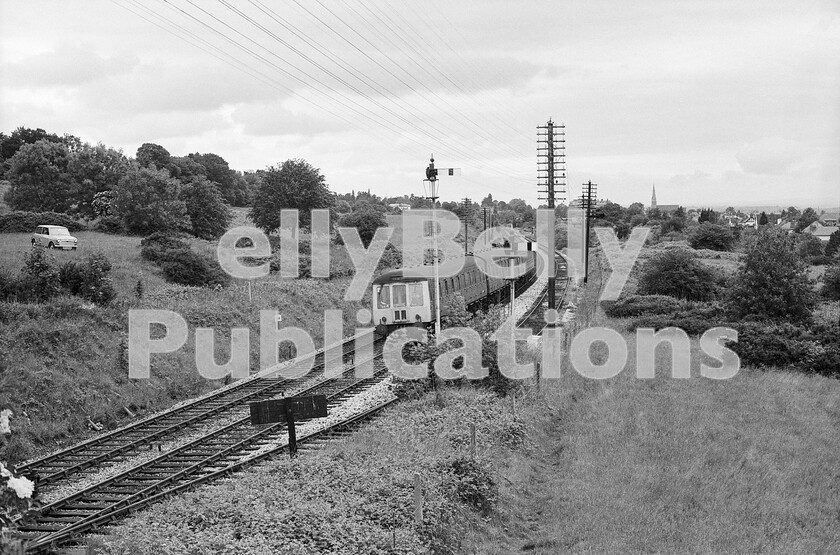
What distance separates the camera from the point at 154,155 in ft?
235

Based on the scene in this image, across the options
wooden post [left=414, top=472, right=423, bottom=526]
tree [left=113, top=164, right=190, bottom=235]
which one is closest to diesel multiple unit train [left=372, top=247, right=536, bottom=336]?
wooden post [left=414, top=472, right=423, bottom=526]

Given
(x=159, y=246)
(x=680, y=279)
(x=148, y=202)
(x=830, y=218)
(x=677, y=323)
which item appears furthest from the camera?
(x=830, y=218)

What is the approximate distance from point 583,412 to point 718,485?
214 inches

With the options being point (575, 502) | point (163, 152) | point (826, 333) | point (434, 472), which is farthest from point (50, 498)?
point (163, 152)

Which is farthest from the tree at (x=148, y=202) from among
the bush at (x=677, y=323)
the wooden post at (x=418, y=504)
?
the wooden post at (x=418, y=504)

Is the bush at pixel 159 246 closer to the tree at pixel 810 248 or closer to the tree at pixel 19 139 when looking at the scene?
the tree at pixel 19 139

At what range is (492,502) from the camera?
11906 mm

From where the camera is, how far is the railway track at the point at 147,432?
45.7ft

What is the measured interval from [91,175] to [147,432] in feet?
133

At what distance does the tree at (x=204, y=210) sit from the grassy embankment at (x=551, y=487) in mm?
34838

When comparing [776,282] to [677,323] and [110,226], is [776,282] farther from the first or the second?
[110,226]

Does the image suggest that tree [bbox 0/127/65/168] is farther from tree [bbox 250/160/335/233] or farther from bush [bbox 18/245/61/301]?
bush [bbox 18/245/61/301]

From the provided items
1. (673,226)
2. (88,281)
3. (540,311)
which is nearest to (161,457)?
(88,281)

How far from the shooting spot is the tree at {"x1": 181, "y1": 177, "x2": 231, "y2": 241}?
4878 cm
